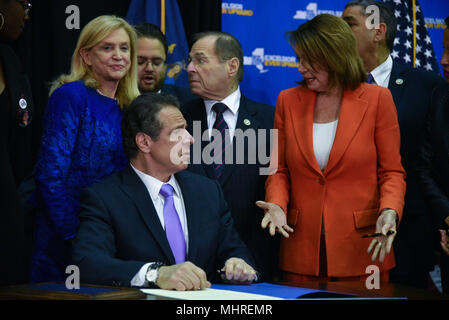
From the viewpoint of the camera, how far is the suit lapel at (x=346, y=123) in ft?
9.65

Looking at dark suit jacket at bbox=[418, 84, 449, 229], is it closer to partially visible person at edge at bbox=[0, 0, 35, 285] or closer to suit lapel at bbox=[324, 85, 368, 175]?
suit lapel at bbox=[324, 85, 368, 175]

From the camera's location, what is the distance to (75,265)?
2.40 meters

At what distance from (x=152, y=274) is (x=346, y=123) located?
132cm

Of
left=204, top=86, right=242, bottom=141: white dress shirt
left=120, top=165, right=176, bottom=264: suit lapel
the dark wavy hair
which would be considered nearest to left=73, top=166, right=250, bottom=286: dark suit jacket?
left=120, top=165, right=176, bottom=264: suit lapel

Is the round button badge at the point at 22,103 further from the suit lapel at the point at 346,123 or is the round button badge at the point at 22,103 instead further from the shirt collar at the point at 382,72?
the shirt collar at the point at 382,72

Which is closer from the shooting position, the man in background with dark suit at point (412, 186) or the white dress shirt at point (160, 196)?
the white dress shirt at point (160, 196)

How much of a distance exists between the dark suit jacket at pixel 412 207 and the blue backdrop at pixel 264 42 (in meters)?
1.54

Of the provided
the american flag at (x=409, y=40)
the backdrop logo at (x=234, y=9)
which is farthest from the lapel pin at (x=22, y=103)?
the american flag at (x=409, y=40)

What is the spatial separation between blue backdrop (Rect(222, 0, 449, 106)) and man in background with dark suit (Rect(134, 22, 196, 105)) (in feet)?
2.97

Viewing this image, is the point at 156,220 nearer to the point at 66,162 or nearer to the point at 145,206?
the point at 145,206

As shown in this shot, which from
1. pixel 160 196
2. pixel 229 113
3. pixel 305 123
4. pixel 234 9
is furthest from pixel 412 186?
pixel 234 9

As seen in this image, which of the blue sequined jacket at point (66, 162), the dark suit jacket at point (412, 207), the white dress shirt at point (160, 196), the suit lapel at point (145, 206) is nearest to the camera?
the suit lapel at point (145, 206)

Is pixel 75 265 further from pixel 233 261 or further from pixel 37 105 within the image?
pixel 37 105
